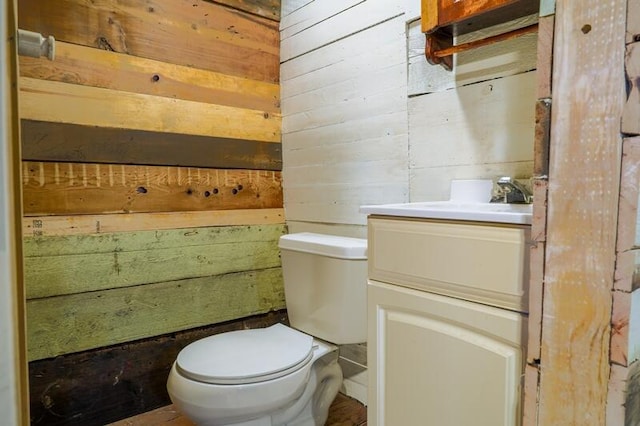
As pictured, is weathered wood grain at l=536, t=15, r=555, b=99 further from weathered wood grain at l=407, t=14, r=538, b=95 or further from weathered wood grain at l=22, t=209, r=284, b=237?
weathered wood grain at l=22, t=209, r=284, b=237

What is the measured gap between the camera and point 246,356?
1.31 metres

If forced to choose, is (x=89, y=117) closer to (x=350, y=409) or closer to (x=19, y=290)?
(x=19, y=290)

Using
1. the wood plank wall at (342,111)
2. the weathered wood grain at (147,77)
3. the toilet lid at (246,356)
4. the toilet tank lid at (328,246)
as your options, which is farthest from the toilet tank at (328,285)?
the weathered wood grain at (147,77)

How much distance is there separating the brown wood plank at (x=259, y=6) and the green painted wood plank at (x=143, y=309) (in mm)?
1192

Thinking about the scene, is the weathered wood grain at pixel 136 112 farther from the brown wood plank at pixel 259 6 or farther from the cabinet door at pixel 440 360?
the cabinet door at pixel 440 360

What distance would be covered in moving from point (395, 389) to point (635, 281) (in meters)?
0.64

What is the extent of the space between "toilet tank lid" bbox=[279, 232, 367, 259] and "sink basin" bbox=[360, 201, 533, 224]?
0.33 m

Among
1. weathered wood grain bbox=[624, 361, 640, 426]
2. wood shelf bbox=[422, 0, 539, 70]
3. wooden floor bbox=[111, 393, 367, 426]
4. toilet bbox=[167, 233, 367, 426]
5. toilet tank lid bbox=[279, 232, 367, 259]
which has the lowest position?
wooden floor bbox=[111, 393, 367, 426]

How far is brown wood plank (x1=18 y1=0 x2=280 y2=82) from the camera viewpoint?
1.48 m

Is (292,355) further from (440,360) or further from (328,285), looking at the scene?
(440,360)

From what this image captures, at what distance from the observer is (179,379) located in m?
1.24

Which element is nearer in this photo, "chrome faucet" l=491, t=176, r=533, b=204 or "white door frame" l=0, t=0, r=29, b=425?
"white door frame" l=0, t=0, r=29, b=425

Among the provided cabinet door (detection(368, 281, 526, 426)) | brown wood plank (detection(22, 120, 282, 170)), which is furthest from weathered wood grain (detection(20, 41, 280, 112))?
cabinet door (detection(368, 281, 526, 426))

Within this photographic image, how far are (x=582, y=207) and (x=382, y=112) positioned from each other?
103 centimetres
